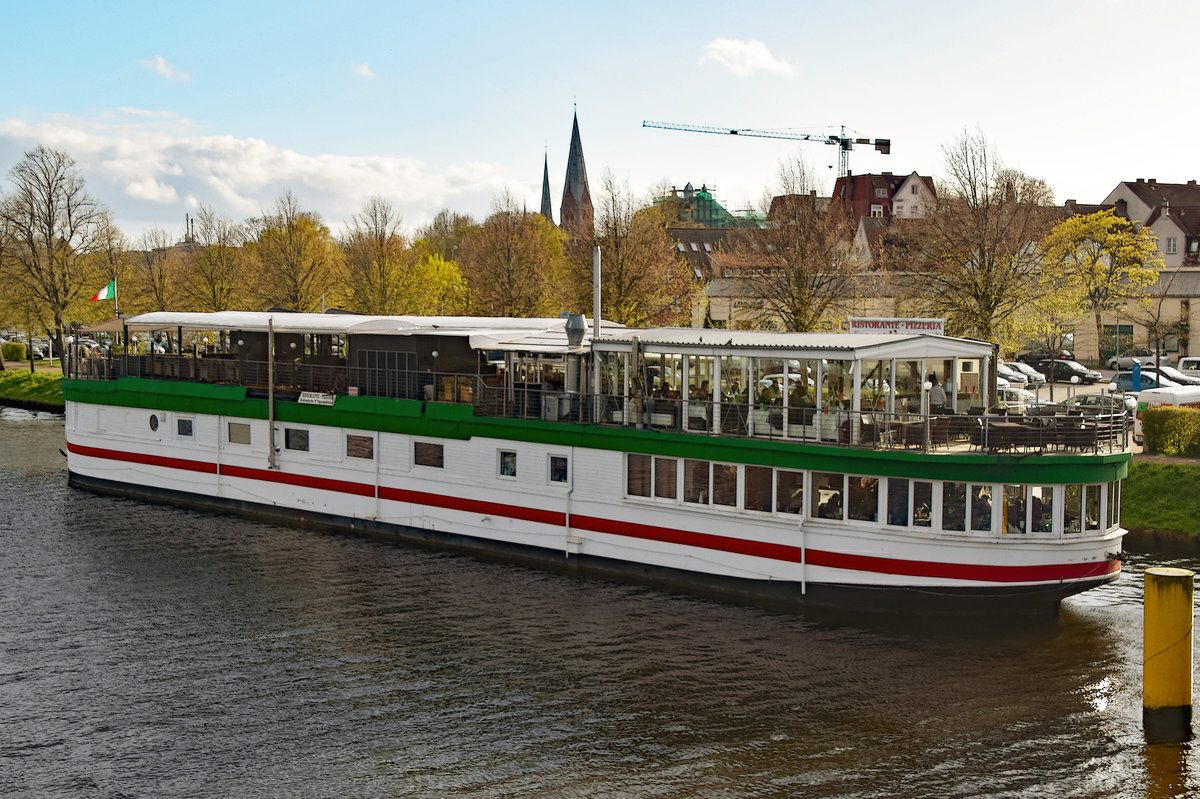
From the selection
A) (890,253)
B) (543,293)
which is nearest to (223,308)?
(543,293)

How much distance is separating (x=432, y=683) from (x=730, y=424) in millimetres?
10209

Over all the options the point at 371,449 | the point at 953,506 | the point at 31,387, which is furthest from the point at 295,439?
the point at 31,387

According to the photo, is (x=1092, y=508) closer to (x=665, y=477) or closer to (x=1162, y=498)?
(x=665, y=477)

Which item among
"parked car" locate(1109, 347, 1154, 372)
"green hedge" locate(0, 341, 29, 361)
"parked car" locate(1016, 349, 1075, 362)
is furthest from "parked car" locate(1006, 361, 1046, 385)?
"green hedge" locate(0, 341, 29, 361)

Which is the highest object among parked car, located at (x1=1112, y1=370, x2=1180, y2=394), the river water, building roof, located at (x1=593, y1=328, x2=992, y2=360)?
building roof, located at (x1=593, y1=328, x2=992, y2=360)

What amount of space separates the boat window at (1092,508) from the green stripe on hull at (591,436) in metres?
0.38

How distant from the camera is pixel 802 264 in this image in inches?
2024

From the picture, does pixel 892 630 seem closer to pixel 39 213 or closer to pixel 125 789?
pixel 125 789

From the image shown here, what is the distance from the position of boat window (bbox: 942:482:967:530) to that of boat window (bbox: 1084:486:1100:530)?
2.69 meters

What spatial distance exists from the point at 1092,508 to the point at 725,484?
8.25 m

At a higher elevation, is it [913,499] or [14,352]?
[14,352]

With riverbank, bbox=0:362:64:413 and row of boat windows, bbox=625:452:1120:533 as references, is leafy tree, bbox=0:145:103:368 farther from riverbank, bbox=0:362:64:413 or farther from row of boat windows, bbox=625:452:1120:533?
row of boat windows, bbox=625:452:1120:533

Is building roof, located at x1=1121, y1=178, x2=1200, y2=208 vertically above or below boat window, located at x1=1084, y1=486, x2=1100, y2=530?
above

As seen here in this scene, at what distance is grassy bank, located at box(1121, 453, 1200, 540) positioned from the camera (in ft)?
112
